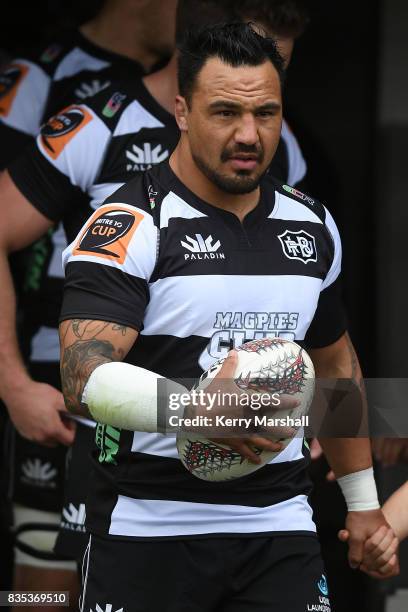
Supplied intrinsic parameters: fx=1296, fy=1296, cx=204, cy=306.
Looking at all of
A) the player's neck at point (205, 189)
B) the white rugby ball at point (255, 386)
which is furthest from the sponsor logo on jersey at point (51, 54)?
the white rugby ball at point (255, 386)

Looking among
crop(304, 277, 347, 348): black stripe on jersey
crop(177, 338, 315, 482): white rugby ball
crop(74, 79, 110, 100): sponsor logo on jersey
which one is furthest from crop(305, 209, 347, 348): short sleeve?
crop(74, 79, 110, 100): sponsor logo on jersey

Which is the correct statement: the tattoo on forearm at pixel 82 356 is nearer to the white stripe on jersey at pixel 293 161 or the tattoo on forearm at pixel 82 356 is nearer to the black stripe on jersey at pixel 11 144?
the white stripe on jersey at pixel 293 161

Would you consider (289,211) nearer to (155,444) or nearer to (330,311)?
(330,311)

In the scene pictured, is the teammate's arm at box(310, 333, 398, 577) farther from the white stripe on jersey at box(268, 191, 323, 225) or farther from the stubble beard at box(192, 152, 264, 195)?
the stubble beard at box(192, 152, 264, 195)

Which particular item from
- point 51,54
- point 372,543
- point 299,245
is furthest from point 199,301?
point 51,54

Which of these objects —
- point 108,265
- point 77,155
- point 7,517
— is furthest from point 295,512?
point 7,517

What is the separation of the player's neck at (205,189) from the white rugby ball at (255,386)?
0.48 metres

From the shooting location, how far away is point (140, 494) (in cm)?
310

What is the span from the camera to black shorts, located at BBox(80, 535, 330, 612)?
3037 millimetres

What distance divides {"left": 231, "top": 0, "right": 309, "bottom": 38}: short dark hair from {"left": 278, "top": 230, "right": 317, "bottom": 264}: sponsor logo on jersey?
95cm

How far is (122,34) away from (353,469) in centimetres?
191

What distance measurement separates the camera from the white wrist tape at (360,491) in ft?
11.4

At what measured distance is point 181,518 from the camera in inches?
121

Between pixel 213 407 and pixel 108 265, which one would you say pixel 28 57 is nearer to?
pixel 108 265
